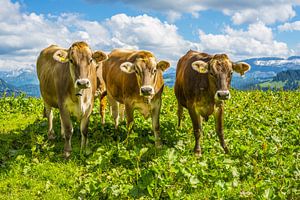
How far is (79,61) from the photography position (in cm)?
953

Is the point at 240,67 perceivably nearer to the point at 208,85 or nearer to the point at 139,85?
the point at 208,85

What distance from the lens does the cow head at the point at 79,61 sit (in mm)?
9164

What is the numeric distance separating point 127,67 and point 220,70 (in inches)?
102

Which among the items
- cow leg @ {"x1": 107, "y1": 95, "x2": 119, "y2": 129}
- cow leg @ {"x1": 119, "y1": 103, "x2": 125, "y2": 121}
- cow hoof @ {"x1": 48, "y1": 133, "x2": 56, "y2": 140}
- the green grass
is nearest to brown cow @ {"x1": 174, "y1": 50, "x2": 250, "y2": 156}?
the green grass

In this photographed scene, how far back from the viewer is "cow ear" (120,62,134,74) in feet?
34.3

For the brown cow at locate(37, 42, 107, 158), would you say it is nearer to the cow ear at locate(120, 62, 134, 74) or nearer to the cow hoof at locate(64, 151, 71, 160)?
the cow hoof at locate(64, 151, 71, 160)

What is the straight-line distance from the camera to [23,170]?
8711 mm

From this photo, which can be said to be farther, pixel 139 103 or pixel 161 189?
pixel 139 103

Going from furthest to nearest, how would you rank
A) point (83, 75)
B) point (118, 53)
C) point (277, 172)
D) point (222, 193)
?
point (118, 53) → point (83, 75) → point (277, 172) → point (222, 193)

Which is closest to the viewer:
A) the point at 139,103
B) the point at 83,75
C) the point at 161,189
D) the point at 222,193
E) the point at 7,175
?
the point at 222,193

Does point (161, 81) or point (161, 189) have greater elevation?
A: point (161, 81)

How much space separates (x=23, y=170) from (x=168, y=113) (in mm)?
6856

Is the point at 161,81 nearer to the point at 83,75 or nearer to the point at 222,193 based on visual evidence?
the point at 83,75

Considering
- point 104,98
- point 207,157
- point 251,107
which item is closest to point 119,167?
point 207,157
